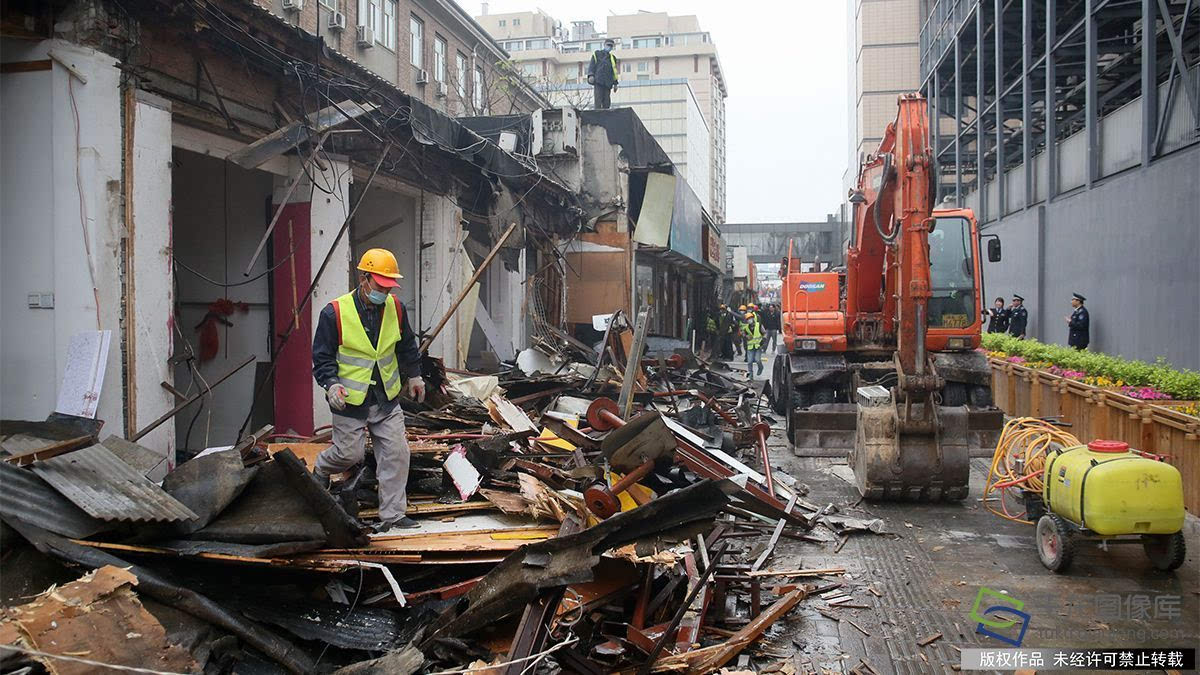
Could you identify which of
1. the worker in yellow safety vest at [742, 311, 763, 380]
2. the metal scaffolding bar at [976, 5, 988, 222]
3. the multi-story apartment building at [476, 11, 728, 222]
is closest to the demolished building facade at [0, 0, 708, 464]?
the worker in yellow safety vest at [742, 311, 763, 380]

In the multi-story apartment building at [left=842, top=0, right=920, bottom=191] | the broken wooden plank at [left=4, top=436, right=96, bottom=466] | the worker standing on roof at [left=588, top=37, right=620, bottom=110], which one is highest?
the multi-story apartment building at [left=842, top=0, right=920, bottom=191]

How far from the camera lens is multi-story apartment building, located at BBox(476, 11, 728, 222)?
211 ft

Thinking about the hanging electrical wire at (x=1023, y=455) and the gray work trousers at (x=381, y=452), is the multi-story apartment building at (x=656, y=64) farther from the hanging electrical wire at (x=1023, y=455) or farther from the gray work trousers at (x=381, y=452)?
the gray work trousers at (x=381, y=452)

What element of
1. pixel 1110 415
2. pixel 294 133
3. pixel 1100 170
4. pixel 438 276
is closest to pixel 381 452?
pixel 294 133

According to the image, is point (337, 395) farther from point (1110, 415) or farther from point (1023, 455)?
point (1110, 415)

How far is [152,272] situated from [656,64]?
259ft

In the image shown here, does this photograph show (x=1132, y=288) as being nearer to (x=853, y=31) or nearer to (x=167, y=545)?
(x=167, y=545)

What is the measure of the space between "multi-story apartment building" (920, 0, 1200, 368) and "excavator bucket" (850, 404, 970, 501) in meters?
7.52

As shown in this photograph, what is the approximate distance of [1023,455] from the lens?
23.1 ft

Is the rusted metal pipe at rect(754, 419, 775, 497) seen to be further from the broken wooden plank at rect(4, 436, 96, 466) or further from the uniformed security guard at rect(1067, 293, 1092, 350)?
the uniformed security guard at rect(1067, 293, 1092, 350)

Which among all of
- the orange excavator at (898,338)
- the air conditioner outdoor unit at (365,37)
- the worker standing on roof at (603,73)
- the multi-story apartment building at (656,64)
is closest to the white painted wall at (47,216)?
the orange excavator at (898,338)

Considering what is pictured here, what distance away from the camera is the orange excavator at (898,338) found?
7.77 m

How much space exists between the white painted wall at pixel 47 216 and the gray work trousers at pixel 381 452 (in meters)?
1.90

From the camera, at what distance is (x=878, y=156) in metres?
9.84
